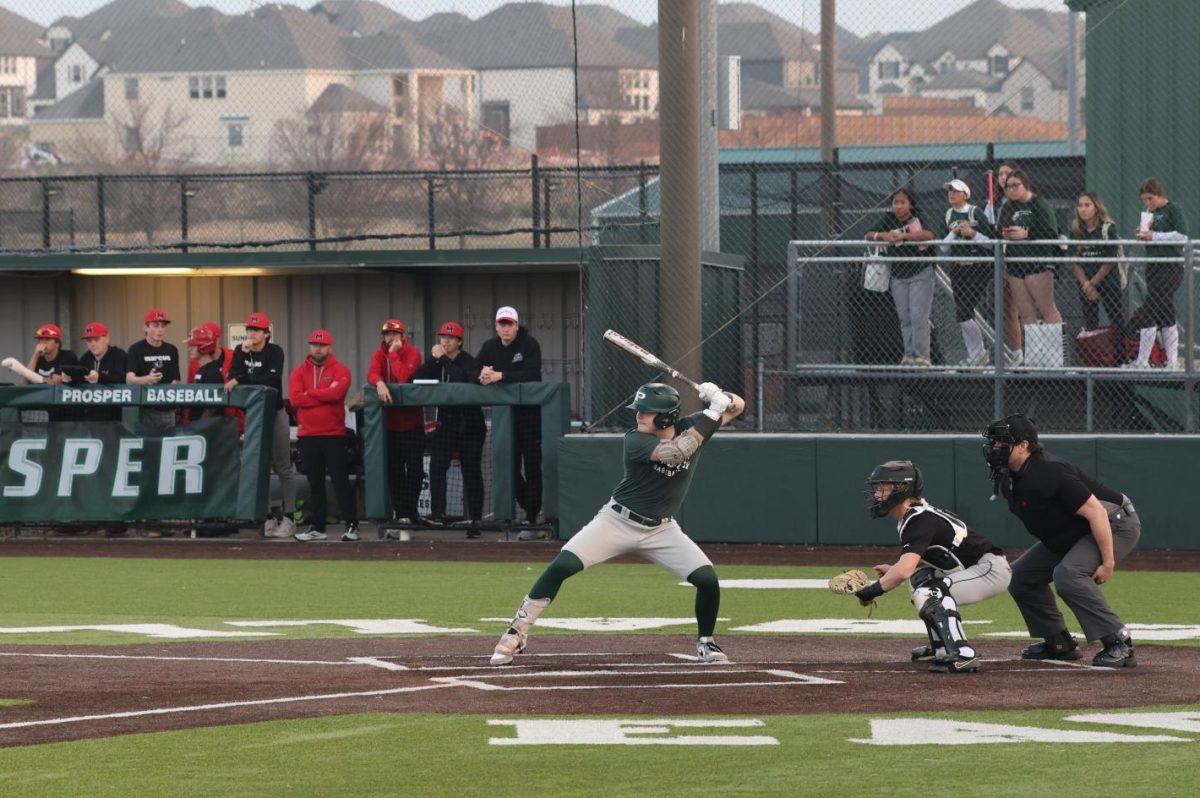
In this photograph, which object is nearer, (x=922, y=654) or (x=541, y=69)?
(x=922, y=654)

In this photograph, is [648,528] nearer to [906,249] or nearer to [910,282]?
[910,282]

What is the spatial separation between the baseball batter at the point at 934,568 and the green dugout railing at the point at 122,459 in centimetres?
949

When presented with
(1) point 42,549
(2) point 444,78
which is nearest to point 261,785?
(1) point 42,549

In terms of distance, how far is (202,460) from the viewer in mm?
18469

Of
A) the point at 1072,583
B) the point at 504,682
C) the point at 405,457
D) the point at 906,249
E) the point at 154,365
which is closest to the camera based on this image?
the point at 504,682

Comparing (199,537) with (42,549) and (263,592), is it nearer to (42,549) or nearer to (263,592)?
(42,549)

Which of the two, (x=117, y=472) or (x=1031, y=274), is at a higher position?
(x=1031, y=274)

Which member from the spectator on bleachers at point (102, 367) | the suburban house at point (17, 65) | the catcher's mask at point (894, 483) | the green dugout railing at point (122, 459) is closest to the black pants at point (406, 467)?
the green dugout railing at point (122, 459)

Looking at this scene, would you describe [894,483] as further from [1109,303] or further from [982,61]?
[982,61]

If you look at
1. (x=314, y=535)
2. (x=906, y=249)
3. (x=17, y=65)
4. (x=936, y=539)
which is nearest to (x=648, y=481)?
(x=936, y=539)

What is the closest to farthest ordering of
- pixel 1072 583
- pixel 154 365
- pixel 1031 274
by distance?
pixel 1072 583
pixel 1031 274
pixel 154 365

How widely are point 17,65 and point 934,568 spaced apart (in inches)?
912

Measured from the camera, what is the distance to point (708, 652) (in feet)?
34.4

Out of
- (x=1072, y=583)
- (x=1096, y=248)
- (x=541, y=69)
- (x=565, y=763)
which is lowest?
(x=565, y=763)
